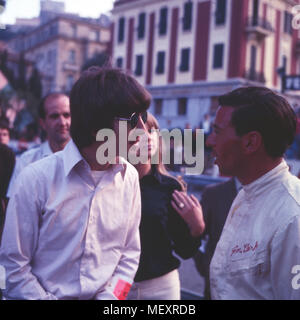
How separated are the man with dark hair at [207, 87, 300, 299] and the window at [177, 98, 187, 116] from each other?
18.8 m

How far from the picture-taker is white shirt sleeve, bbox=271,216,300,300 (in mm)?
1217

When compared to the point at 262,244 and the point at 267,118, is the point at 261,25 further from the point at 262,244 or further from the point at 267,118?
the point at 262,244

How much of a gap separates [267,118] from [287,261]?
54 centimetres

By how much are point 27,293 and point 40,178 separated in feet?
1.38

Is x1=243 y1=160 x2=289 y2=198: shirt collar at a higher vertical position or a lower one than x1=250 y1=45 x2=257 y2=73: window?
lower

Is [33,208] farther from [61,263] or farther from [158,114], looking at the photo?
[158,114]

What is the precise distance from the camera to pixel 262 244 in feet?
4.26

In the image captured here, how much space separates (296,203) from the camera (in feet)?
4.23

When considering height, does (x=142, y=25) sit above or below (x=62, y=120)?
above

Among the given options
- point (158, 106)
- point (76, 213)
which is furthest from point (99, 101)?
point (158, 106)

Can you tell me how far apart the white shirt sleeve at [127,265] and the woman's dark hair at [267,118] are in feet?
1.81

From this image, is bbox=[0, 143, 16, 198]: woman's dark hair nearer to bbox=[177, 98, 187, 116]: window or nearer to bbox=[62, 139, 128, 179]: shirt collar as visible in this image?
bbox=[62, 139, 128, 179]: shirt collar

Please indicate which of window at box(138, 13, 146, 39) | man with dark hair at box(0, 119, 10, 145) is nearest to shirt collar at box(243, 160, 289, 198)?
man with dark hair at box(0, 119, 10, 145)

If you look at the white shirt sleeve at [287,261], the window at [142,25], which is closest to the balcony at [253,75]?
the window at [142,25]
